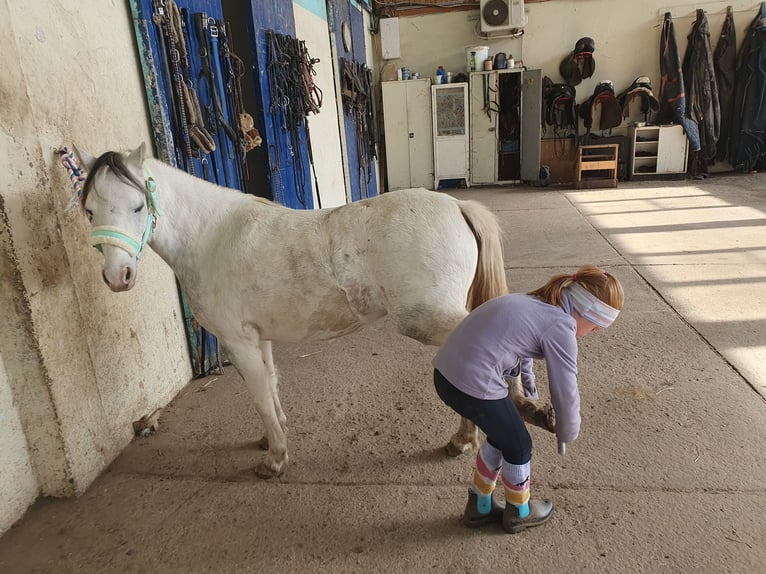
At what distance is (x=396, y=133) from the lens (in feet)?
33.7

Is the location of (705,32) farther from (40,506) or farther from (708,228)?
(40,506)

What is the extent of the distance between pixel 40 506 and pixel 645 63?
38.1 feet

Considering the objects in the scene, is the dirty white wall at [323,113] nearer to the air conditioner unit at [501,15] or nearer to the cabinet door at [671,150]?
the air conditioner unit at [501,15]

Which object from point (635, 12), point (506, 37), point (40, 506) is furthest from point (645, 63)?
point (40, 506)

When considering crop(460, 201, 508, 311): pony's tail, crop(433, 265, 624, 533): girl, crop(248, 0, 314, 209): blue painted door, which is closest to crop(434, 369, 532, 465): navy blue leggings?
crop(433, 265, 624, 533): girl

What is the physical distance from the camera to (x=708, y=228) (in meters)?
5.81

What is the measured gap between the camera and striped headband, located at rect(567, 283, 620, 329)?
150 centimetres

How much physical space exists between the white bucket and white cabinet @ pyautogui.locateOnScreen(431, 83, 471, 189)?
1.42 ft

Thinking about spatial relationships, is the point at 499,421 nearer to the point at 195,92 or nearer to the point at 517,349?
the point at 517,349

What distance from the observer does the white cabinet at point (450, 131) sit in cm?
988

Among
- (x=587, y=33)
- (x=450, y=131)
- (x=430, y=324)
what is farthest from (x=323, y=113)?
(x=587, y=33)

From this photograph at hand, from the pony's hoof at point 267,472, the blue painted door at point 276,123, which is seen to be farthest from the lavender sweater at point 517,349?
the blue painted door at point 276,123

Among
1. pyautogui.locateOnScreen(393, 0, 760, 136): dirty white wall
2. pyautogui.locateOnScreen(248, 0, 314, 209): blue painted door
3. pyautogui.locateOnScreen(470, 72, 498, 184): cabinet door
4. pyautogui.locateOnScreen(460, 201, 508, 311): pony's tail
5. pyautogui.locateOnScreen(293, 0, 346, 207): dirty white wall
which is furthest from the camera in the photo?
pyautogui.locateOnScreen(470, 72, 498, 184): cabinet door

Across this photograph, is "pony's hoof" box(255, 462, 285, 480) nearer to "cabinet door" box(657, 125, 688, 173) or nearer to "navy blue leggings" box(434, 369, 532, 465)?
"navy blue leggings" box(434, 369, 532, 465)
